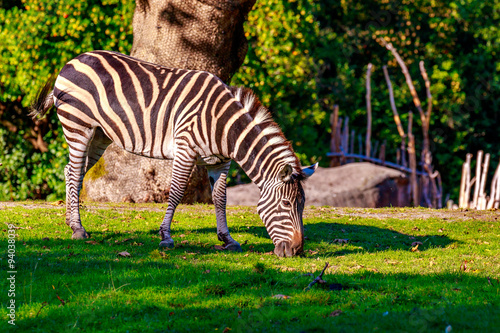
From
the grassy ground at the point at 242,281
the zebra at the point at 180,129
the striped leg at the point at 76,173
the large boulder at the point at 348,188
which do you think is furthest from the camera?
the large boulder at the point at 348,188

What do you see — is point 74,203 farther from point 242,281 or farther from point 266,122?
point 242,281

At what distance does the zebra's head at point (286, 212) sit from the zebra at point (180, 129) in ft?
0.04

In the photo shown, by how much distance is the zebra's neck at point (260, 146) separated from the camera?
307 inches

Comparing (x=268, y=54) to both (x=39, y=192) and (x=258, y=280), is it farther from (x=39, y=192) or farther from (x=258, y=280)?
(x=258, y=280)

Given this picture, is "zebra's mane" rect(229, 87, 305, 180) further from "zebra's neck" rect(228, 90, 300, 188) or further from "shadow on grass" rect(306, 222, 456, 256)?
"shadow on grass" rect(306, 222, 456, 256)

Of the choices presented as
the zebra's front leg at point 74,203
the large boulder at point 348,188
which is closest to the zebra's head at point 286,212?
the zebra's front leg at point 74,203

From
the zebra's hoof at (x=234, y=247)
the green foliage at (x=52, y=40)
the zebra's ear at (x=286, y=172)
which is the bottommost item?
the zebra's hoof at (x=234, y=247)

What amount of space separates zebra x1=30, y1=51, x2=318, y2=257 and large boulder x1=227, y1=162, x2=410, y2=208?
8.83m

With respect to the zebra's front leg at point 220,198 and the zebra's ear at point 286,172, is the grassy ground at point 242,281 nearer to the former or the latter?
the zebra's front leg at point 220,198

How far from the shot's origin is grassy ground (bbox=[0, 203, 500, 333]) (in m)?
5.00

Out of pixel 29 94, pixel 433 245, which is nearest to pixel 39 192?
pixel 29 94

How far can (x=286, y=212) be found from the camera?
297 inches

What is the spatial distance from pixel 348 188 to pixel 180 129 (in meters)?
10.7

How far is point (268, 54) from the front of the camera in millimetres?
17984
